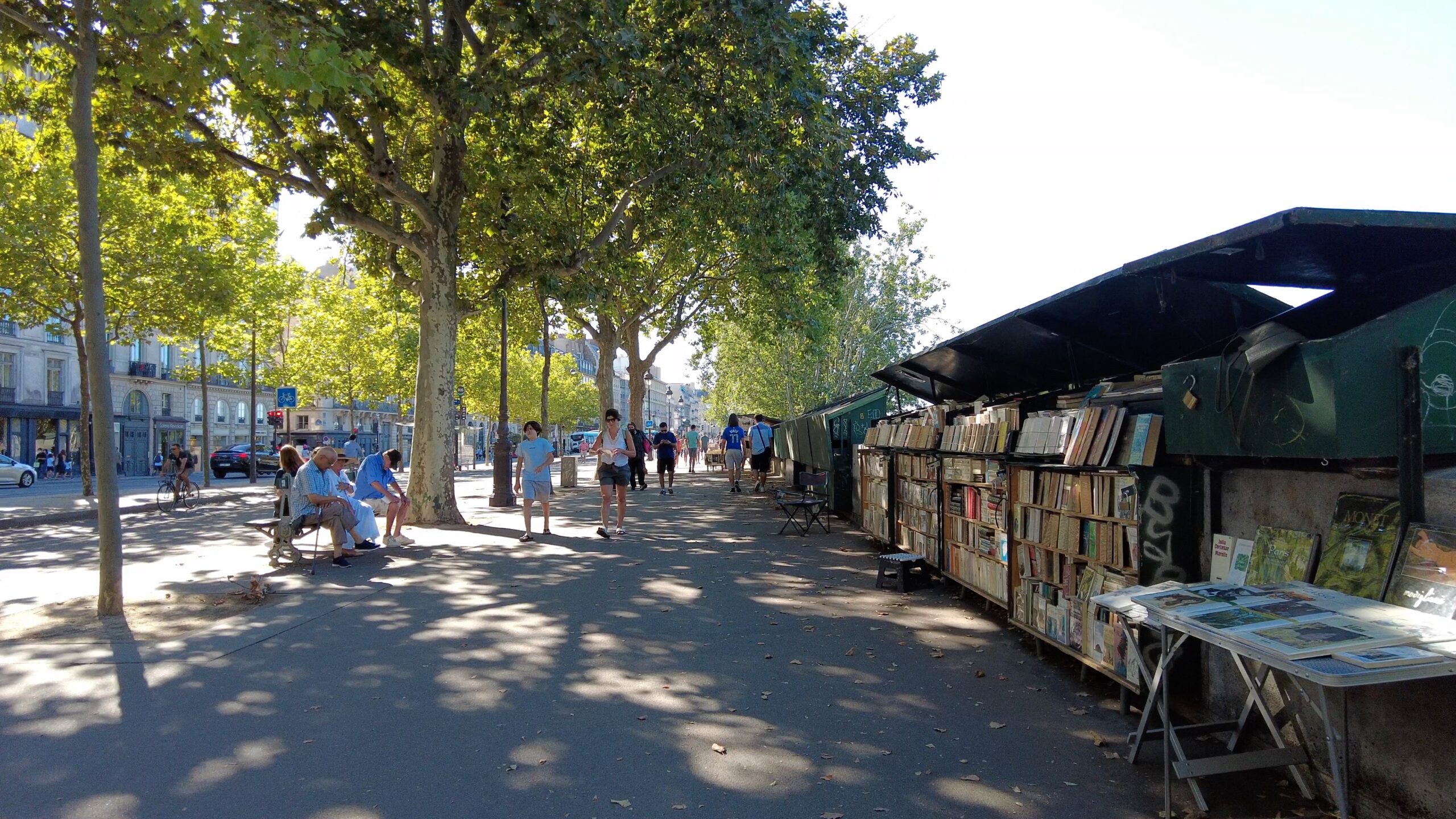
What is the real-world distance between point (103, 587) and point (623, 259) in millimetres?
13952

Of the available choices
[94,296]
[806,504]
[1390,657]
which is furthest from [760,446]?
[1390,657]

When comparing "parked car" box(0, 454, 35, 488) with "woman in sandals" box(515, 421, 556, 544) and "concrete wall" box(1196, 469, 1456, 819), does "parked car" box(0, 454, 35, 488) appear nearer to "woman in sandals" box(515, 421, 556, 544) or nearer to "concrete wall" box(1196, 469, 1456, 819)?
"woman in sandals" box(515, 421, 556, 544)

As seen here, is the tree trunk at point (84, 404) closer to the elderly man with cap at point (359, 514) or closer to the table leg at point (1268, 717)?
the elderly man with cap at point (359, 514)

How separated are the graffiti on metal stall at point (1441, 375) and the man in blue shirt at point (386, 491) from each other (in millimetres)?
10640

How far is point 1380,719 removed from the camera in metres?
3.47

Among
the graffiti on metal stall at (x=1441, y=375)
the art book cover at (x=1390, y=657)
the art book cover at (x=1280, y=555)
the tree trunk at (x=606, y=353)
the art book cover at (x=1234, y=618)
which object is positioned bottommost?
the art book cover at (x=1390, y=657)

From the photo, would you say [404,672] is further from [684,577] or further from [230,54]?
[230,54]

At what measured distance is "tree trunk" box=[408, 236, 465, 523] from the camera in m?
14.3

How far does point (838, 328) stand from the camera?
3988 centimetres

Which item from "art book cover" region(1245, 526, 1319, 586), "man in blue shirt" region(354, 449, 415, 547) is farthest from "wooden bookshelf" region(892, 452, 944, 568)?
"man in blue shirt" region(354, 449, 415, 547)

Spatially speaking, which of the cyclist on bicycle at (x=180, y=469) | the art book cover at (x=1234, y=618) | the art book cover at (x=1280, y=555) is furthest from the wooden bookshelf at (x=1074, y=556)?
the cyclist on bicycle at (x=180, y=469)

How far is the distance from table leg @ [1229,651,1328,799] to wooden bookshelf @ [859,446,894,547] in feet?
22.3

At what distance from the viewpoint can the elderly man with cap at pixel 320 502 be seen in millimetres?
10234

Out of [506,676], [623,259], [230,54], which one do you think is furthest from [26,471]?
[506,676]
